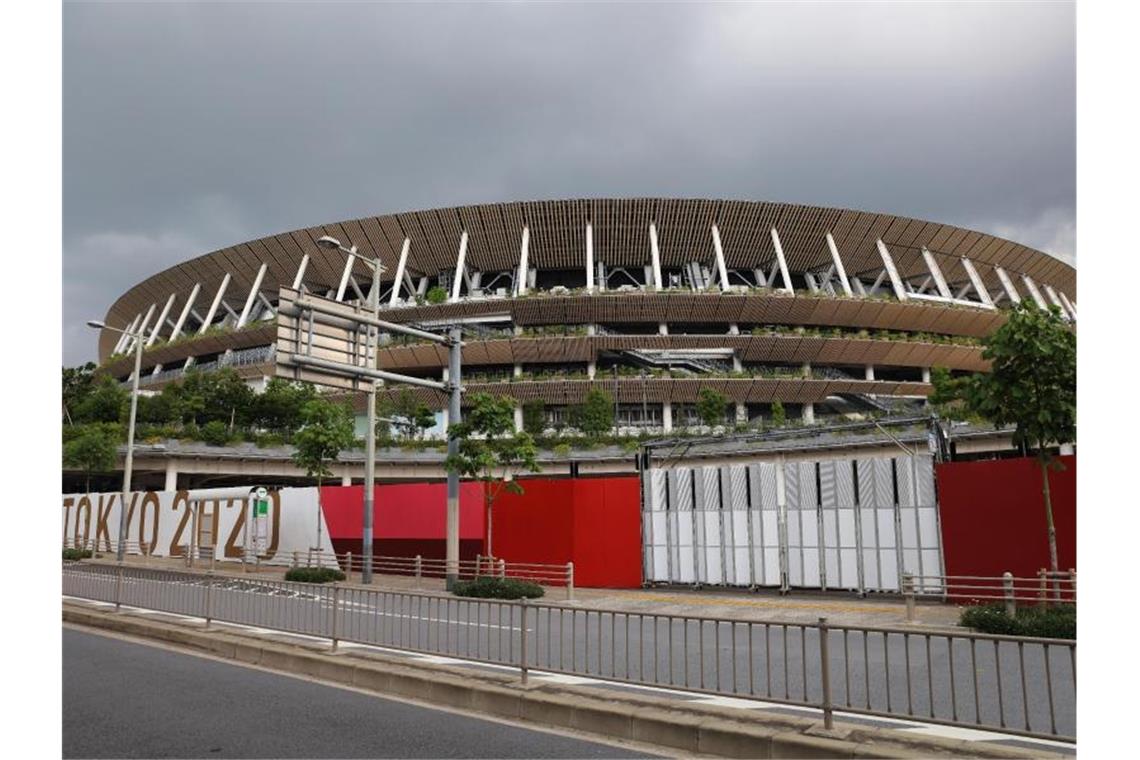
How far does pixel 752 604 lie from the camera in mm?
19516

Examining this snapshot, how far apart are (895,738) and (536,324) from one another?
53912mm

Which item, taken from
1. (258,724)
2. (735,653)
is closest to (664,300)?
(735,653)

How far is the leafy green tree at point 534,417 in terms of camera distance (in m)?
52.4

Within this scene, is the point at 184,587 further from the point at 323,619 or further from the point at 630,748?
the point at 630,748

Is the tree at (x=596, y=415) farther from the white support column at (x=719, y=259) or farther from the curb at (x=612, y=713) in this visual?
the curb at (x=612, y=713)

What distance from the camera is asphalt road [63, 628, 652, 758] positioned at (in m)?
6.88

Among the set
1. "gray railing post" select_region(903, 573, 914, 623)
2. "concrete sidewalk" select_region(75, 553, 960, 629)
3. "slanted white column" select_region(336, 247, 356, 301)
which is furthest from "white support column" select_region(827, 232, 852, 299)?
"gray railing post" select_region(903, 573, 914, 623)

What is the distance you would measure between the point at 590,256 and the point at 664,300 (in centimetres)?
652

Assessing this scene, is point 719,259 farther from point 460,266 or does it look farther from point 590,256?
point 460,266

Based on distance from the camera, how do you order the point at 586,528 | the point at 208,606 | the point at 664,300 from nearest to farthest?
the point at 208,606 → the point at 586,528 → the point at 664,300

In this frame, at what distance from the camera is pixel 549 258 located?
63.2 metres

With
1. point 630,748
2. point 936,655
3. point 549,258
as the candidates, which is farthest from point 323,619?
point 549,258

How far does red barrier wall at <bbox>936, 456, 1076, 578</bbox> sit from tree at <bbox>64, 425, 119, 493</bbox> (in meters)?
41.8

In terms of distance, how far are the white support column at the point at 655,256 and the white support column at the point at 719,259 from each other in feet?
14.2
